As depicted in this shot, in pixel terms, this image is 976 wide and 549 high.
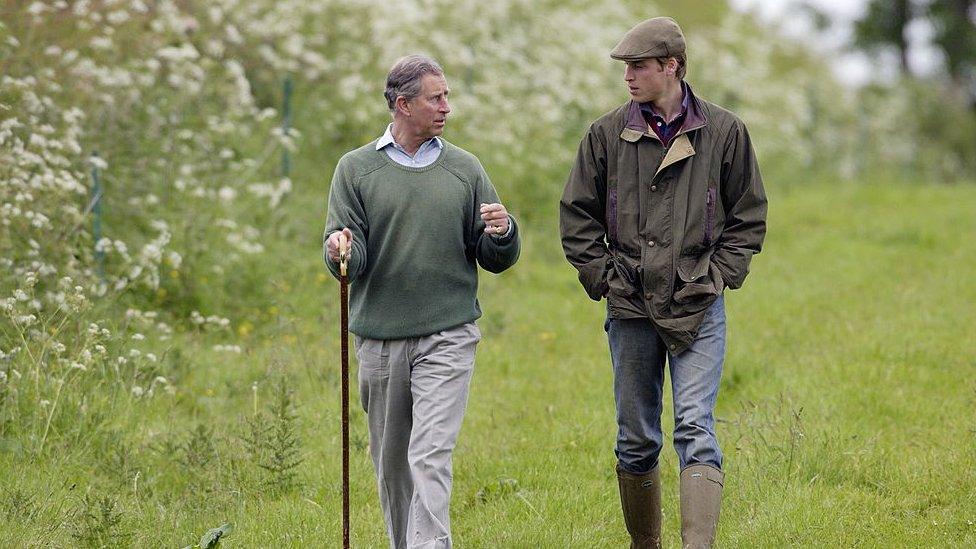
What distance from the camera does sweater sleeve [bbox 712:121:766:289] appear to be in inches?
194

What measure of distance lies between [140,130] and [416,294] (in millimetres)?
5631

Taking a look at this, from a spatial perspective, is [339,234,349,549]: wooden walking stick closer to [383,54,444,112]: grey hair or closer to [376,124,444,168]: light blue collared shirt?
[376,124,444,168]: light blue collared shirt

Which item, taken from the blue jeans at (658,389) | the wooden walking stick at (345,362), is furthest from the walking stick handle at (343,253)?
the blue jeans at (658,389)

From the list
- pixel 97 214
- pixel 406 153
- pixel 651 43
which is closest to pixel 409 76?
pixel 406 153

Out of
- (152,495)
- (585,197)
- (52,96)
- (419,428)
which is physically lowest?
(152,495)

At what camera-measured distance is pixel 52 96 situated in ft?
29.4

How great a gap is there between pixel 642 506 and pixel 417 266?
1.36 meters

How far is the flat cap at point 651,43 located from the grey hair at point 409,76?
69cm

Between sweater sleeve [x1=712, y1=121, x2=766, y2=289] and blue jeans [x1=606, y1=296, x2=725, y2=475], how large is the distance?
0.18 m

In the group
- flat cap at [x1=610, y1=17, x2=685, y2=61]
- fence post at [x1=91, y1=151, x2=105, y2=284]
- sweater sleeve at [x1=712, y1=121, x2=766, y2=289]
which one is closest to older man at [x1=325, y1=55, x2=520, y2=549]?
flat cap at [x1=610, y1=17, x2=685, y2=61]

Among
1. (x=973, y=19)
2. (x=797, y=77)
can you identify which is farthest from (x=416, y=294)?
(x=973, y=19)

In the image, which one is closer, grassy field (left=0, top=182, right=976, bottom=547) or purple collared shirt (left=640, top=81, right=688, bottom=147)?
A: purple collared shirt (left=640, top=81, right=688, bottom=147)

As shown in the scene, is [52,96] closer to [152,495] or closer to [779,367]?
[152,495]

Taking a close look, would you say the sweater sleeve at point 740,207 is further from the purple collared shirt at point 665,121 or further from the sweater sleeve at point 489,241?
the sweater sleeve at point 489,241
